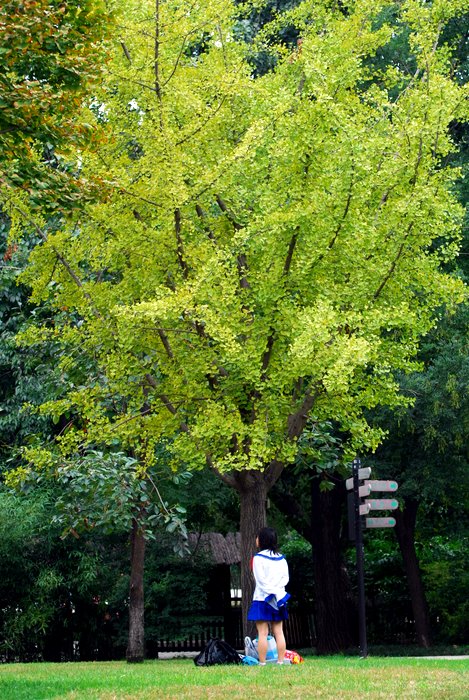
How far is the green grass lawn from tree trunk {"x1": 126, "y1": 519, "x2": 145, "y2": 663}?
879 centimetres

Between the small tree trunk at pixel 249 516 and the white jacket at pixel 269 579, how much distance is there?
3.28 meters

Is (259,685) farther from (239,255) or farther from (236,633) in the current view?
(236,633)

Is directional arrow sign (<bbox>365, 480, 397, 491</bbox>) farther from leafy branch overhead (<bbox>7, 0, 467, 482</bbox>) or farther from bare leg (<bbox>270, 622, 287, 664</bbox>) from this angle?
bare leg (<bbox>270, 622, 287, 664</bbox>)

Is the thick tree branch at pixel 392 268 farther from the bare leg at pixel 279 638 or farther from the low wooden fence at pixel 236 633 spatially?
the low wooden fence at pixel 236 633

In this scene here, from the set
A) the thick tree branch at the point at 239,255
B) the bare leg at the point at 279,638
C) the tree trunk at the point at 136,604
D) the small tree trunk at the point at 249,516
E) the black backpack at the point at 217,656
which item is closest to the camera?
the bare leg at the point at 279,638

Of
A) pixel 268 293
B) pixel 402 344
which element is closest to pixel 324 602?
pixel 402 344

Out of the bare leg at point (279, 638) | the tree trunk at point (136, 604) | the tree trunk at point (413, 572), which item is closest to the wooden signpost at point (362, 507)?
the bare leg at point (279, 638)

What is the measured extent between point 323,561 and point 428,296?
11226 millimetres

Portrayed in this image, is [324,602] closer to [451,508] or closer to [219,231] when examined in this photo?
[451,508]

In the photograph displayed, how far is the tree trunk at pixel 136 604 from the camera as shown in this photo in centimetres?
2022

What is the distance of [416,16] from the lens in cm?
1603

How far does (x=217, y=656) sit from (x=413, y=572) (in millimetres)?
14313

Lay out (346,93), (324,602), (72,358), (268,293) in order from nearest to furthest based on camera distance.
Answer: (268,293)
(346,93)
(72,358)
(324,602)

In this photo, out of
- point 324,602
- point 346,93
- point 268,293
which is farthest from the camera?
point 324,602
